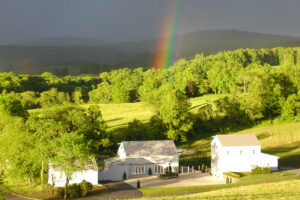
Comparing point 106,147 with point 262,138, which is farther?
point 262,138

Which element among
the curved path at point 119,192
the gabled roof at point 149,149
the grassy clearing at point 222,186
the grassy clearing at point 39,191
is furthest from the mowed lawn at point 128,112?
the grassy clearing at point 39,191

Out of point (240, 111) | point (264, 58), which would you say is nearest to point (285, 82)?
point (240, 111)

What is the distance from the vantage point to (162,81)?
136500 mm

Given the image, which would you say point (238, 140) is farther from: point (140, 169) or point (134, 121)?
point (134, 121)

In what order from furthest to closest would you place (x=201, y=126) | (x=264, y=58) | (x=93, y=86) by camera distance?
1. (x=264, y=58)
2. (x=93, y=86)
3. (x=201, y=126)

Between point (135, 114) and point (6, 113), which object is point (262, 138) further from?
point (6, 113)

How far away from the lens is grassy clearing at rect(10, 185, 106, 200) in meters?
36.8

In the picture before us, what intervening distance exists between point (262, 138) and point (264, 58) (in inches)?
5107

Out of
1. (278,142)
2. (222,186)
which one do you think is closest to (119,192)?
(222,186)

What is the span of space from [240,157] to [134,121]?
29.8 m

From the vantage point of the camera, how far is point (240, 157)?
49.9 metres

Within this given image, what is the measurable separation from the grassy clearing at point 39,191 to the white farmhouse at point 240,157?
1745cm

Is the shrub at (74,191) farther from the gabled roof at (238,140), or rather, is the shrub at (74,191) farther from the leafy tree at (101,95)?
the leafy tree at (101,95)

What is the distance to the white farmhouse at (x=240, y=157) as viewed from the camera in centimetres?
4919
